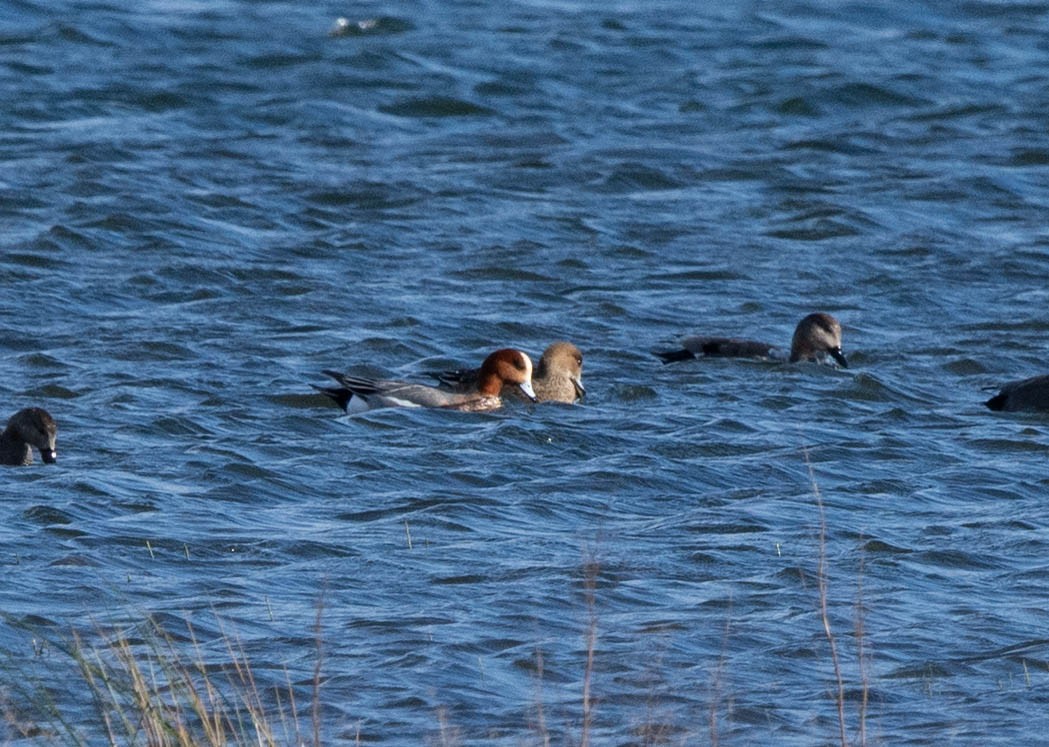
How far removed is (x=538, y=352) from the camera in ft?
42.0

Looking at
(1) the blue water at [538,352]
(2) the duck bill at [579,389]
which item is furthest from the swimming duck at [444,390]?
(2) the duck bill at [579,389]

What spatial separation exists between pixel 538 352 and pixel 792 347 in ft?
5.04

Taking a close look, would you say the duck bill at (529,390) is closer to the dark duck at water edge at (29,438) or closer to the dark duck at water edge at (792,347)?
the dark duck at water edge at (792,347)

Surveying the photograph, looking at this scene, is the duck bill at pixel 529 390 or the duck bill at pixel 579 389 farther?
the duck bill at pixel 579 389

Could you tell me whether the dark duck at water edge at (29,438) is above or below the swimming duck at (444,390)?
above

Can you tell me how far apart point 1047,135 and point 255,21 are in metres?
8.59

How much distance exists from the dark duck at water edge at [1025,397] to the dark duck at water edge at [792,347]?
107 centimetres

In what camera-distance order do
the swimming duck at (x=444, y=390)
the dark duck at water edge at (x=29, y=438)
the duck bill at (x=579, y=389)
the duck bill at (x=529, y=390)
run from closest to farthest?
1. the dark duck at water edge at (x=29, y=438)
2. the swimming duck at (x=444, y=390)
3. the duck bill at (x=529, y=390)
4. the duck bill at (x=579, y=389)

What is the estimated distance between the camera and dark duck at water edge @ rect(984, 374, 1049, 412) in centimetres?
1103

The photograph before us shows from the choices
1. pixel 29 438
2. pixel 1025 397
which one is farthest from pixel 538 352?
pixel 29 438

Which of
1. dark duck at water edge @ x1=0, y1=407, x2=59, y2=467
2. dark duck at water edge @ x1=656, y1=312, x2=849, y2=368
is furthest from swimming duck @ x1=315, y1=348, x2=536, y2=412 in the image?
dark duck at water edge @ x1=0, y1=407, x2=59, y2=467

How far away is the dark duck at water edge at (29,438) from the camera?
30.8ft

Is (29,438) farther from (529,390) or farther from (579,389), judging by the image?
(579,389)

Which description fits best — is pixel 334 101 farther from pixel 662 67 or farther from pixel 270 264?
pixel 270 264
